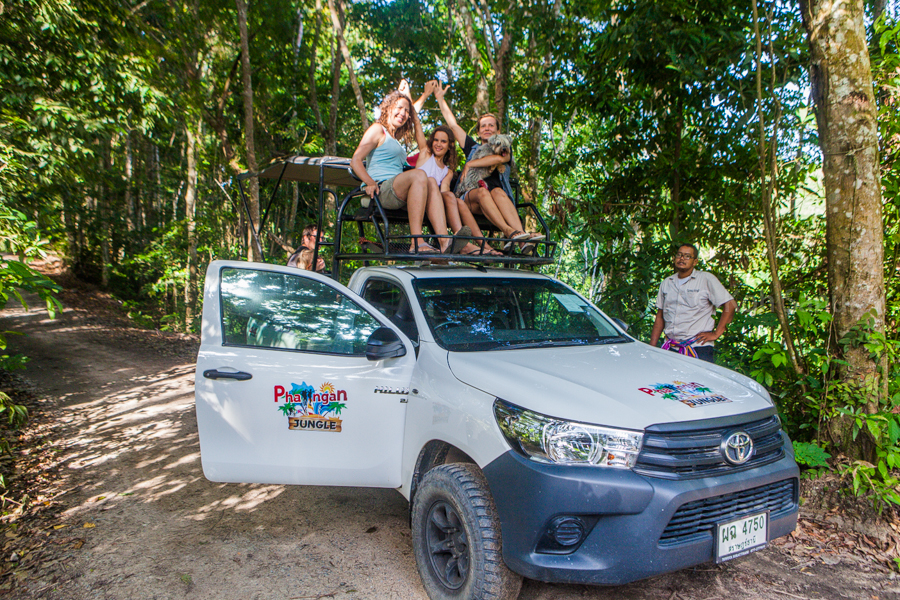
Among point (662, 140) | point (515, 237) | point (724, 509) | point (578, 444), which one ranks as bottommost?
point (724, 509)

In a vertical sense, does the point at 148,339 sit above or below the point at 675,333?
below

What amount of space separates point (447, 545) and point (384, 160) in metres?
3.36

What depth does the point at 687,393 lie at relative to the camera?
2697mm

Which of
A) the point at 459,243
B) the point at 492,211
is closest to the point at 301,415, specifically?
the point at 459,243

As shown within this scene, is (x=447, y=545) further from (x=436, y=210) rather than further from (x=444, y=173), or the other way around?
(x=444, y=173)

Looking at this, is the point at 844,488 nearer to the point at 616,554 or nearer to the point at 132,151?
the point at 616,554

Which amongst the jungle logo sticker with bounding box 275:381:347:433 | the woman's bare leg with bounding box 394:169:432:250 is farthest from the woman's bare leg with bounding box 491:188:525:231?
the jungle logo sticker with bounding box 275:381:347:433

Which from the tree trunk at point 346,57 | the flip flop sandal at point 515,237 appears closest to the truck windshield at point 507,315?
the flip flop sandal at point 515,237

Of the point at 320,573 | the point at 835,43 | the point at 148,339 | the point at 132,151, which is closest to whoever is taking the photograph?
the point at 320,573

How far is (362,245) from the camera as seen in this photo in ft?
16.6

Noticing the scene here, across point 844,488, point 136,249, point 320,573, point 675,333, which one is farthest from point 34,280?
point 136,249

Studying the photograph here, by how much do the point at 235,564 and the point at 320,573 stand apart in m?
0.52

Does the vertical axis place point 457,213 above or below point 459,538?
above

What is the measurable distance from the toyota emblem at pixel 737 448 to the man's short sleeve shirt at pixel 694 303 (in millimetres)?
2342
